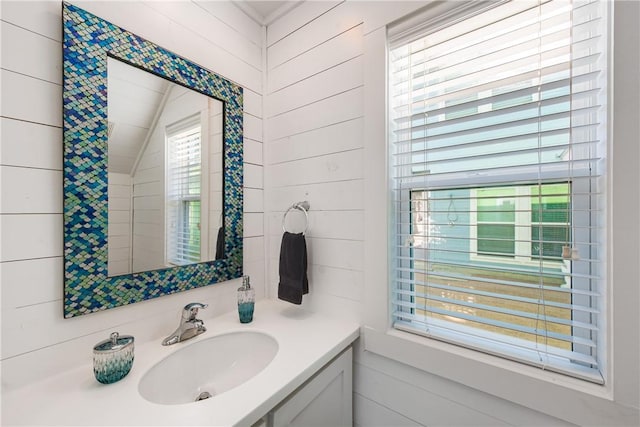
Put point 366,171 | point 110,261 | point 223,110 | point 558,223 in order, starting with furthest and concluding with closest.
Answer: point 223,110 → point 366,171 → point 110,261 → point 558,223

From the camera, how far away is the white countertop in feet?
2.02

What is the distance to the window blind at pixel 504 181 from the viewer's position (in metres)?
0.73

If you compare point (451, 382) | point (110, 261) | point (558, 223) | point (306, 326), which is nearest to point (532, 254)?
point (558, 223)

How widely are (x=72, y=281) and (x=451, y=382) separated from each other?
4.14 feet

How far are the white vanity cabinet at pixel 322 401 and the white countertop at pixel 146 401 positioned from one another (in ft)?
0.15

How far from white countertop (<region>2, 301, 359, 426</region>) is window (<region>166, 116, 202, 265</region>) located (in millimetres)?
359

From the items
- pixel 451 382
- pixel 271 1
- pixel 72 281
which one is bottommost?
pixel 451 382

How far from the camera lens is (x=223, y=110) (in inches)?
48.3

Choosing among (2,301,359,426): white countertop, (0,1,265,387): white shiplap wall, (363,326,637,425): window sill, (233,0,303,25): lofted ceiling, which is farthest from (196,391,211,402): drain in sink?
(233,0,303,25): lofted ceiling

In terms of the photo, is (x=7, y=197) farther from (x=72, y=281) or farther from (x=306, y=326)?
(x=306, y=326)

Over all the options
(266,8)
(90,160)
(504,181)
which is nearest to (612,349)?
(504,181)

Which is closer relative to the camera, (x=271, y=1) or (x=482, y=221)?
(x=482, y=221)

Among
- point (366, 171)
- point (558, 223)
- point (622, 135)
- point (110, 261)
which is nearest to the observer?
point (622, 135)

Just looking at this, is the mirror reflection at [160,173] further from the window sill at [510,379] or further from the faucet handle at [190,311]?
the window sill at [510,379]
